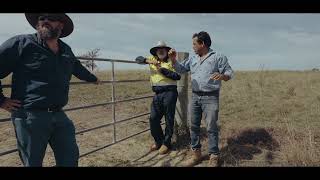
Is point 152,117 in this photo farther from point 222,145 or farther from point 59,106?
point 59,106

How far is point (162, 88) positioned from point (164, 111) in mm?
410

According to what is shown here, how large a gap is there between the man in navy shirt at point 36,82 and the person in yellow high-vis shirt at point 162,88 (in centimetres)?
266

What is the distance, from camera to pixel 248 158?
20.5 ft

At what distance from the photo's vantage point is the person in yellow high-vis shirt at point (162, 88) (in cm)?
615

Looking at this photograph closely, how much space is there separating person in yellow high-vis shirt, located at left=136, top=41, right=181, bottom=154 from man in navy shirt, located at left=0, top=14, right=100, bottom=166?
2656mm

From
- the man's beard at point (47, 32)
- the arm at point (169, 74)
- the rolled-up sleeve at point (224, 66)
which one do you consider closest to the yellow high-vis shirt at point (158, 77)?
the arm at point (169, 74)

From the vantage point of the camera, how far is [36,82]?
341 cm

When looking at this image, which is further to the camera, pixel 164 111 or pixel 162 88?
pixel 164 111

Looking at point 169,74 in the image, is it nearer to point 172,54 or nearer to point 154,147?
point 172,54

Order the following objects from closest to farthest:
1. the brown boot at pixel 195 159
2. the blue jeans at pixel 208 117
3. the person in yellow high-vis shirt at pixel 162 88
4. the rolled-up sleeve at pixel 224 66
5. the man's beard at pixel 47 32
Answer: the man's beard at pixel 47 32
the rolled-up sleeve at pixel 224 66
the blue jeans at pixel 208 117
the brown boot at pixel 195 159
the person in yellow high-vis shirt at pixel 162 88

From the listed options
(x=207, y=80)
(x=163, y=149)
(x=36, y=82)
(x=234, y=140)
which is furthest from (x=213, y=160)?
(x=36, y=82)

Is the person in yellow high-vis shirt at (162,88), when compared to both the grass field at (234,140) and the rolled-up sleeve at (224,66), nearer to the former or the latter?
the grass field at (234,140)

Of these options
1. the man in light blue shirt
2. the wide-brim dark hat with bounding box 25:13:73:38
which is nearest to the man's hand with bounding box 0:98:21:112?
the wide-brim dark hat with bounding box 25:13:73:38

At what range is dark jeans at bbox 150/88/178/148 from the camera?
6.34 meters
